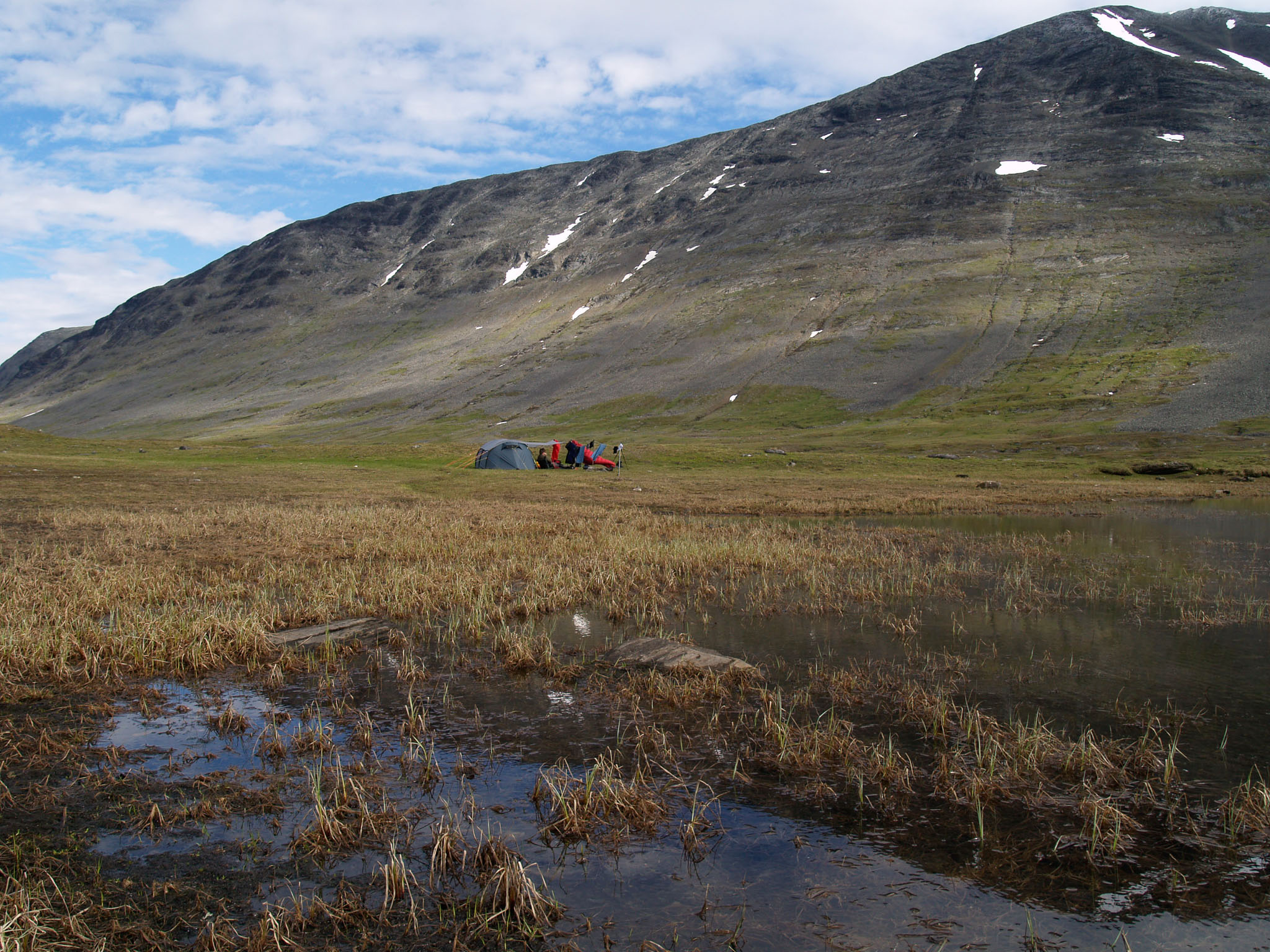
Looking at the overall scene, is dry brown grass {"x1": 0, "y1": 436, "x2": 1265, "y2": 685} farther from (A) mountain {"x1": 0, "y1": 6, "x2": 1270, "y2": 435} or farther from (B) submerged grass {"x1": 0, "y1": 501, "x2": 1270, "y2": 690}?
(A) mountain {"x1": 0, "y1": 6, "x2": 1270, "y2": 435}

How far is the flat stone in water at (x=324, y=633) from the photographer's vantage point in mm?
13156

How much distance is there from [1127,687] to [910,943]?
808cm

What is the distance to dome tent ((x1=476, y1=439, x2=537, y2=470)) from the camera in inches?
2345

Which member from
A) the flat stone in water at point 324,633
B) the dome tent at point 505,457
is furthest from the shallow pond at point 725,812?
the dome tent at point 505,457

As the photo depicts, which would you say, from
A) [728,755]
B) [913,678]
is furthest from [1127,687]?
[728,755]

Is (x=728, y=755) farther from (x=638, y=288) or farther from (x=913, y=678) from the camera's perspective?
(x=638, y=288)

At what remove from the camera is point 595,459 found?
6172 centimetres

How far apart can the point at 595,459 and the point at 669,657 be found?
4978 cm

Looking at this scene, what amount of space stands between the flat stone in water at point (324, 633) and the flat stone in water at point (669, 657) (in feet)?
15.5

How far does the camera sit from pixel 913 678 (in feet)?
39.5

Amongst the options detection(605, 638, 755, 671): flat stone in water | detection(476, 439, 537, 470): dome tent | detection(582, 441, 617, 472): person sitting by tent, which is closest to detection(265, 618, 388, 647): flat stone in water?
detection(605, 638, 755, 671): flat stone in water

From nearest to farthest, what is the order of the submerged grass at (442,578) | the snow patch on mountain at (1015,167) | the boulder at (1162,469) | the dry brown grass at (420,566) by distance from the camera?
1. the submerged grass at (442,578)
2. the dry brown grass at (420,566)
3. the boulder at (1162,469)
4. the snow patch on mountain at (1015,167)

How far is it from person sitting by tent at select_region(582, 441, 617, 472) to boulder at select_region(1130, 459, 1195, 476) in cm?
3971

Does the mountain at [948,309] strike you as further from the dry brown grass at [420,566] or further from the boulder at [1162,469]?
the dry brown grass at [420,566]
